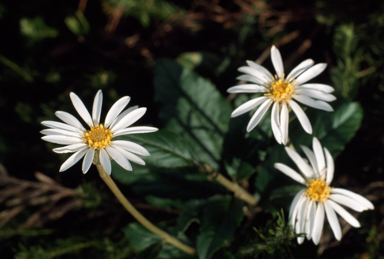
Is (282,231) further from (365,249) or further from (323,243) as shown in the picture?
(365,249)

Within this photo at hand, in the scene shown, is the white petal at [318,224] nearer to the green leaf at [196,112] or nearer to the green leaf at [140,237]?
the green leaf at [196,112]

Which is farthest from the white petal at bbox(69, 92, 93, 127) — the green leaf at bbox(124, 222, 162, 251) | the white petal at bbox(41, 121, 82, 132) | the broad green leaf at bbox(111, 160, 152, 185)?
the green leaf at bbox(124, 222, 162, 251)

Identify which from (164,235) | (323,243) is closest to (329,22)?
(323,243)

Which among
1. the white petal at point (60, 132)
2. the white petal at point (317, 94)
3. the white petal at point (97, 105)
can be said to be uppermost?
Result: the white petal at point (97, 105)

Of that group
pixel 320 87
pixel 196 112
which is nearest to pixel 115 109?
pixel 196 112

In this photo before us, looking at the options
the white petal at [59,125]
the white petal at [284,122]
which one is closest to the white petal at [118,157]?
the white petal at [59,125]

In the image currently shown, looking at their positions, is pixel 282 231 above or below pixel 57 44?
below
